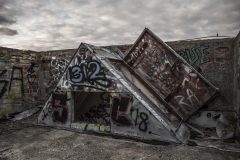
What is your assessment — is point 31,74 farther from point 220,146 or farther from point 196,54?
point 220,146

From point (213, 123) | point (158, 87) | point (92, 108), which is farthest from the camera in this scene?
point (92, 108)

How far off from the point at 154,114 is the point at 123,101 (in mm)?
899

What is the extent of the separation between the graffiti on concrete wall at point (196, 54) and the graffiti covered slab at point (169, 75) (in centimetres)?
67

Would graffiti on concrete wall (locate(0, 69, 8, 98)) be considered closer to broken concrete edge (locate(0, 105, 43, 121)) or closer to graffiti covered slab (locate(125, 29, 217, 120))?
broken concrete edge (locate(0, 105, 43, 121))

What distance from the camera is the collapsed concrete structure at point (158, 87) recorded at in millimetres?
5934

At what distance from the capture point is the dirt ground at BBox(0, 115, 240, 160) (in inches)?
183

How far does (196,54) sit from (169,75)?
44.4 inches

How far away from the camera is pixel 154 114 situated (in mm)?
5516

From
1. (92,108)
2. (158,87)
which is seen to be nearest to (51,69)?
(92,108)

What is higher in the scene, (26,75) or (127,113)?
(26,75)

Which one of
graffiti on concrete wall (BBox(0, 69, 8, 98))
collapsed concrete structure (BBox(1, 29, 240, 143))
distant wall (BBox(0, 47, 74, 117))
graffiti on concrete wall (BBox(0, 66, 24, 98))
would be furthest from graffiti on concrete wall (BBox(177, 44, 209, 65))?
graffiti on concrete wall (BBox(0, 69, 8, 98))

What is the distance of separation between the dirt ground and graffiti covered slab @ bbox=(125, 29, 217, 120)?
1813 mm

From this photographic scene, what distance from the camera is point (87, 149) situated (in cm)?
516

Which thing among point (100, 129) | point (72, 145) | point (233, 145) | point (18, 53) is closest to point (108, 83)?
point (100, 129)
